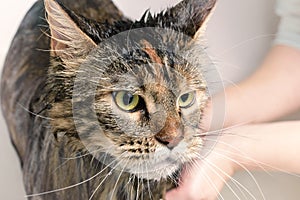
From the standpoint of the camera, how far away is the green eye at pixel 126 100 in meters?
0.52

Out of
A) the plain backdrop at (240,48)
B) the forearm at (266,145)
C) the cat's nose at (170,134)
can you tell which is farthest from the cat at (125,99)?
the plain backdrop at (240,48)

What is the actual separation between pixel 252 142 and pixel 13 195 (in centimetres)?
49

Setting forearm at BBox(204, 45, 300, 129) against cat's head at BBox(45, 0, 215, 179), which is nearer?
cat's head at BBox(45, 0, 215, 179)

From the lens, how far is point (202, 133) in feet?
1.96

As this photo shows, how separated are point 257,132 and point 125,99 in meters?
0.25

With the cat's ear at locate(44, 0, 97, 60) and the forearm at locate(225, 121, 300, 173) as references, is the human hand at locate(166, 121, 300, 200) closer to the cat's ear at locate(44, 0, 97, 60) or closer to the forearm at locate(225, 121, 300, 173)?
the forearm at locate(225, 121, 300, 173)

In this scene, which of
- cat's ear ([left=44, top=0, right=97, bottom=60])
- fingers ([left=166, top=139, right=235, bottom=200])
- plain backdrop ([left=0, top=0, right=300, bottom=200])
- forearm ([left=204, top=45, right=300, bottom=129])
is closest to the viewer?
cat's ear ([left=44, top=0, right=97, bottom=60])

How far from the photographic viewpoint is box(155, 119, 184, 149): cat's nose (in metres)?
0.52

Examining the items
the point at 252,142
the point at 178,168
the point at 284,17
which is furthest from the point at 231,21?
the point at 178,168

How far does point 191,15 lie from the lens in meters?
0.56

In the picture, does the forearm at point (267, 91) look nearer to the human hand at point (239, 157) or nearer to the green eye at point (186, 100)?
the human hand at point (239, 157)

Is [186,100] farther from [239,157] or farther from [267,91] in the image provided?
[267,91]

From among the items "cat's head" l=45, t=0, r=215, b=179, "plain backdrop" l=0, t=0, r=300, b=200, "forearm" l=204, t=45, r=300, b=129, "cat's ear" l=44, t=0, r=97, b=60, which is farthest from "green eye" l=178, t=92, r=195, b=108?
"plain backdrop" l=0, t=0, r=300, b=200

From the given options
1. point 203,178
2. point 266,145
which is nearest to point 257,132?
point 266,145
